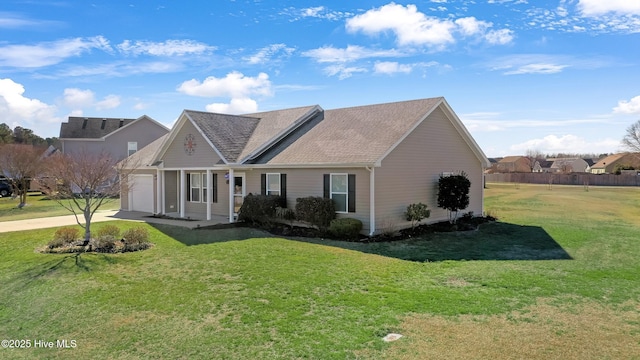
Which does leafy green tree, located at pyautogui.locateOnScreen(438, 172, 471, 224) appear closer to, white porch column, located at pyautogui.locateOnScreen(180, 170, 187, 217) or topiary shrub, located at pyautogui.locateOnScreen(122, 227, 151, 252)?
topiary shrub, located at pyautogui.locateOnScreen(122, 227, 151, 252)

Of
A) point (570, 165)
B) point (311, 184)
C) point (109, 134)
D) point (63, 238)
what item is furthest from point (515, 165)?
point (63, 238)

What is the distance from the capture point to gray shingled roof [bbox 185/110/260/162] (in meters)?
21.4

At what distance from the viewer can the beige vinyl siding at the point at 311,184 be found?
1703 centimetres

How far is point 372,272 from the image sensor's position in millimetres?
11172

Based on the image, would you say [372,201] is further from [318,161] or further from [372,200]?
[318,161]

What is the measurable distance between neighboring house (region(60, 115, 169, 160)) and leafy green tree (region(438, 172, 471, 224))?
36.7 metres

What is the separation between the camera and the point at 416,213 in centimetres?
1802

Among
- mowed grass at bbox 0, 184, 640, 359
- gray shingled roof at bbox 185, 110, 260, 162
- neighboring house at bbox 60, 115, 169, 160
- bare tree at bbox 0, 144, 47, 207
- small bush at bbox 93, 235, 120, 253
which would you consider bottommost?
mowed grass at bbox 0, 184, 640, 359

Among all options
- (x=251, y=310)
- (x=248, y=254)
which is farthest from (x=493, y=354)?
(x=248, y=254)

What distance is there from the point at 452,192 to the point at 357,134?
16.4 ft

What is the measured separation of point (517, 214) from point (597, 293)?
16538mm

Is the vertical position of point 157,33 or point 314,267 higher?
point 157,33

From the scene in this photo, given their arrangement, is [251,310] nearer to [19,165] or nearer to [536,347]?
[536,347]

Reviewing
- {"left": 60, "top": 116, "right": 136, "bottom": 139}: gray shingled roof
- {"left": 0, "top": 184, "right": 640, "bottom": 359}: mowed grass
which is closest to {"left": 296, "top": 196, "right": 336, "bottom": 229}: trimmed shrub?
{"left": 0, "top": 184, "right": 640, "bottom": 359}: mowed grass
